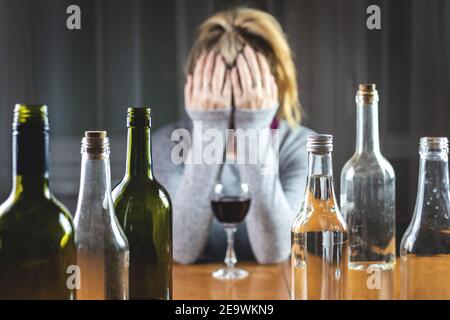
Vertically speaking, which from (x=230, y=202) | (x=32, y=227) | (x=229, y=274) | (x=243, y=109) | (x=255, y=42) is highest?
(x=255, y=42)

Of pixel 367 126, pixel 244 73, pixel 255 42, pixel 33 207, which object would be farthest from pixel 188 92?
pixel 33 207

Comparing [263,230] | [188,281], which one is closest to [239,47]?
[263,230]

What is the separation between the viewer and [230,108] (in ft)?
6.21

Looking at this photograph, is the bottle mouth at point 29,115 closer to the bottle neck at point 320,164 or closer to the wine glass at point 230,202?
the bottle neck at point 320,164

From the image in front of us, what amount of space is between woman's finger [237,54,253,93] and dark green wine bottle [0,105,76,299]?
1462 millimetres

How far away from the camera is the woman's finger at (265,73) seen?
181 cm

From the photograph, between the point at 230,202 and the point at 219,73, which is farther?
the point at 219,73

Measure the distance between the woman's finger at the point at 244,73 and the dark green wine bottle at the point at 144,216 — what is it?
4.29 ft

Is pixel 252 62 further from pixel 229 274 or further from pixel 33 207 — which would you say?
pixel 33 207

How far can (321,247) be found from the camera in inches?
20.1

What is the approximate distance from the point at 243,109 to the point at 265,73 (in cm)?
24

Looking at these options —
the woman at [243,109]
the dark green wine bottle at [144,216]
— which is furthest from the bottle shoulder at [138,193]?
the woman at [243,109]

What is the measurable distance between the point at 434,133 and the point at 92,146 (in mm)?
1790

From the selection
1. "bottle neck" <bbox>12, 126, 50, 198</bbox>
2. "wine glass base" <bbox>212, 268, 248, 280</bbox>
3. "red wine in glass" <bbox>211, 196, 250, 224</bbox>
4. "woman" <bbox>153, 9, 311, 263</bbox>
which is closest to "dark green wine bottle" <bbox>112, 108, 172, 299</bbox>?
"bottle neck" <bbox>12, 126, 50, 198</bbox>
